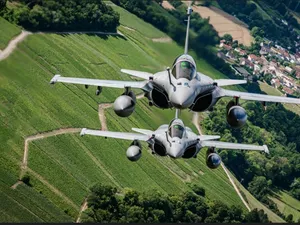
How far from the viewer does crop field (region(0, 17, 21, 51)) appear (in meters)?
81.7

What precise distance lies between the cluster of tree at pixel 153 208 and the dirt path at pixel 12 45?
65.5 feet

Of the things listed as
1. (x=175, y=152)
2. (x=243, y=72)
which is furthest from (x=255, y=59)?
(x=175, y=152)

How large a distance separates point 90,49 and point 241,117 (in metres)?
60.8

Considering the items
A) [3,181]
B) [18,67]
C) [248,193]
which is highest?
[18,67]

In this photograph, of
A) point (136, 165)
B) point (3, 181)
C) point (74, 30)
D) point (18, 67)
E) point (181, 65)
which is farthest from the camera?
point (74, 30)

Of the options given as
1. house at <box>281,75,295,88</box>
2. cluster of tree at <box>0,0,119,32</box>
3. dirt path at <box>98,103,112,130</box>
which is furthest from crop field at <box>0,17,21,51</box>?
house at <box>281,75,295,88</box>

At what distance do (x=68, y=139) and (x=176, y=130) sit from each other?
3003 centimetres

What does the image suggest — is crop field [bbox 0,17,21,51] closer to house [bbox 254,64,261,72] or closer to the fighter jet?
the fighter jet

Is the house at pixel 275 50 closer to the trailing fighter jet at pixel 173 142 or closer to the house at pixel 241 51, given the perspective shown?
the house at pixel 241 51

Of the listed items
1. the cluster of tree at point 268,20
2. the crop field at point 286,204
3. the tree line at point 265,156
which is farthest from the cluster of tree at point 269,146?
the cluster of tree at point 268,20

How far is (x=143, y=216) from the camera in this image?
67438 millimetres

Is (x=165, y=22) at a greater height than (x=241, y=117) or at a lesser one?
lesser

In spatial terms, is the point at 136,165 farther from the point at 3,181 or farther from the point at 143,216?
the point at 3,181

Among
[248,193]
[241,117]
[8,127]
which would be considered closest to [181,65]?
[241,117]
